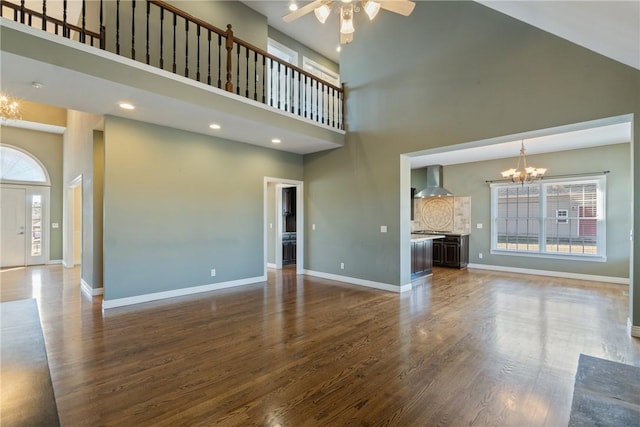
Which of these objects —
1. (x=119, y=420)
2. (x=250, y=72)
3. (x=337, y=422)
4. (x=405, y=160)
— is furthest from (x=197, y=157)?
(x=337, y=422)

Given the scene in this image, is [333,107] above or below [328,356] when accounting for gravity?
above

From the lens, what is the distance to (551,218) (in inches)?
281

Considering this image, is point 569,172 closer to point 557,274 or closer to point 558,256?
point 558,256

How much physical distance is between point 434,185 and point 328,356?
6714mm

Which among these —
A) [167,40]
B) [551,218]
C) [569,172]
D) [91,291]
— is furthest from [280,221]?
[569,172]

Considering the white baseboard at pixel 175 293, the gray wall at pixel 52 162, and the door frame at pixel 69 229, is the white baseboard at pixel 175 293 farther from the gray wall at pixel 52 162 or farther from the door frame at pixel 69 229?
the gray wall at pixel 52 162

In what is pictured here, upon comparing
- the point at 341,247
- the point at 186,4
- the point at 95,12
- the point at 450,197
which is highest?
the point at 186,4

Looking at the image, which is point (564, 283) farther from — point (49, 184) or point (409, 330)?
point (49, 184)

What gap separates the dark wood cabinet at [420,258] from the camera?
6445mm

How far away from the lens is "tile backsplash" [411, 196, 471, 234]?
328 inches

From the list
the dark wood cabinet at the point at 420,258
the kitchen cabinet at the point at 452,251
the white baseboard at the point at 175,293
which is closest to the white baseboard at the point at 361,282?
the dark wood cabinet at the point at 420,258

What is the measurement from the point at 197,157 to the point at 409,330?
4286 millimetres

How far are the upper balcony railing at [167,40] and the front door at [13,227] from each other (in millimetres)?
4337

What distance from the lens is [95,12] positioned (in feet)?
14.2
